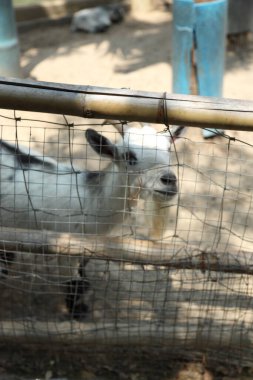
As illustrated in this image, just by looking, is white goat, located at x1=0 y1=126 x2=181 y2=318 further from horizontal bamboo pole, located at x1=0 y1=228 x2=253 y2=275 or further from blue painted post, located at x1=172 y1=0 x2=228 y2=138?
blue painted post, located at x1=172 y1=0 x2=228 y2=138

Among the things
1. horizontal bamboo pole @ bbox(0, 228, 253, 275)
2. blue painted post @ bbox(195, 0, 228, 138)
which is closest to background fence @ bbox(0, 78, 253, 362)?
horizontal bamboo pole @ bbox(0, 228, 253, 275)

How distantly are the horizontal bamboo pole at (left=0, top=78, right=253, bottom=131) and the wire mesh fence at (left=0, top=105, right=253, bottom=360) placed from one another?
625mm

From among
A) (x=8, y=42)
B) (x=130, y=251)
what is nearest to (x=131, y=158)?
(x=130, y=251)

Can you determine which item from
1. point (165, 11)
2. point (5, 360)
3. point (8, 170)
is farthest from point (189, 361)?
point (165, 11)

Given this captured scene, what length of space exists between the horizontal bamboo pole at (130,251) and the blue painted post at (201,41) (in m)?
2.68

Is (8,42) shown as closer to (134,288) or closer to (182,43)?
(182,43)

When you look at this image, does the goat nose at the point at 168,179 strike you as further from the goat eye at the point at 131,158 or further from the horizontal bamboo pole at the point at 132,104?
the horizontal bamboo pole at the point at 132,104

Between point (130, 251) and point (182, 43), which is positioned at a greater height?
point (182, 43)

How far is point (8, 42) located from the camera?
21.9ft

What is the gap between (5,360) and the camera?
3340 millimetres

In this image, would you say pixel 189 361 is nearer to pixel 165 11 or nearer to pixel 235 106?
pixel 235 106

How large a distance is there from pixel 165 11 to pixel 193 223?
6.02 meters

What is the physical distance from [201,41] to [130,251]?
3376 millimetres

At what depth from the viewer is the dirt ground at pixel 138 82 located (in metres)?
3.30
